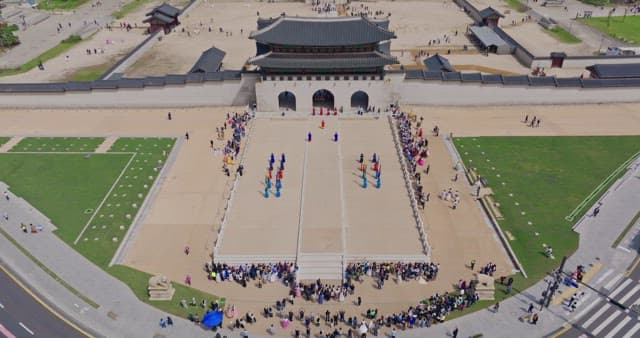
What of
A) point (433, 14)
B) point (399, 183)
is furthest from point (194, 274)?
point (433, 14)

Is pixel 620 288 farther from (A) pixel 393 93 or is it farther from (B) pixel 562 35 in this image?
(B) pixel 562 35

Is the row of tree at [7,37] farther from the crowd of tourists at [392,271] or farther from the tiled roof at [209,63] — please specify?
the crowd of tourists at [392,271]

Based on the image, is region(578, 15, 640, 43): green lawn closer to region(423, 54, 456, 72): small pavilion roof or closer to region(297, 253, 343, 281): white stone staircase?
region(423, 54, 456, 72): small pavilion roof

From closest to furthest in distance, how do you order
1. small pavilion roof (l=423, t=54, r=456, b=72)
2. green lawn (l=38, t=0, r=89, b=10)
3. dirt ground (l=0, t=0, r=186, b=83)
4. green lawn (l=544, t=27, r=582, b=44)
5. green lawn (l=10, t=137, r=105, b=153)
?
1. green lawn (l=10, t=137, r=105, b=153)
2. small pavilion roof (l=423, t=54, r=456, b=72)
3. dirt ground (l=0, t=0, r=186, b=83)
4. green lawn (l=544, t=27, r=582, b=44)
5. green lawn (l=38, t=0, r=89, b=10)

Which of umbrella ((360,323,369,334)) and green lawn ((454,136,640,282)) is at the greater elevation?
green lawn ((454,136,640,282))

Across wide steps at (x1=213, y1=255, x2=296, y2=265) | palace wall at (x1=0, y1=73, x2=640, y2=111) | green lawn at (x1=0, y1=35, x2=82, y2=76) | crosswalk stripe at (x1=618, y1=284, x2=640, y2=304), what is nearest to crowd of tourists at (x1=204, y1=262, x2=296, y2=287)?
wide steps at (x1=213, y1=255, x2=296, y2=265)

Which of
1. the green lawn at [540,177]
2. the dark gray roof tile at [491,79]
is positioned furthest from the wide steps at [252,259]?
the dark gray roof tile at [491,79]
